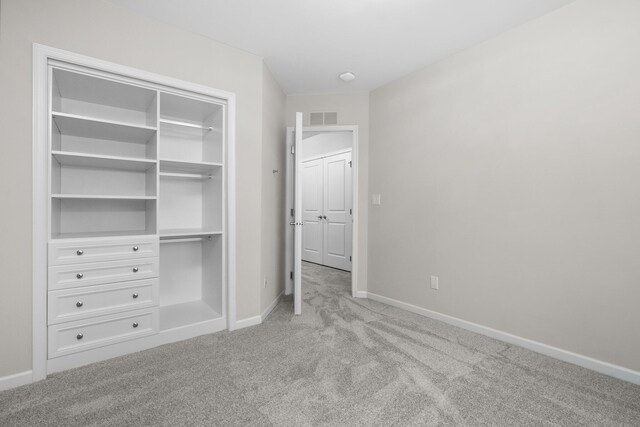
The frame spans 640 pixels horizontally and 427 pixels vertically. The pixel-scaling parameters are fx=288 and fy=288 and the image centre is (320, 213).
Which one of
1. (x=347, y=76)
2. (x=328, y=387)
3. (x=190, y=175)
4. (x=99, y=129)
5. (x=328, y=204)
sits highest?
(x=347, y=76)

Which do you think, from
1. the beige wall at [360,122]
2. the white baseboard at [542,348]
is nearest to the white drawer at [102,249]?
the beige wall at [360,122]

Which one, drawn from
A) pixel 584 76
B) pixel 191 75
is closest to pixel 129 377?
pixel 191 75

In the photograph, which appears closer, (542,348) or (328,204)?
(542,348)

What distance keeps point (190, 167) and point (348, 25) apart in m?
1.81

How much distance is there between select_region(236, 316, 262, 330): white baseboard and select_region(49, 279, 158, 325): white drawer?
73 cm

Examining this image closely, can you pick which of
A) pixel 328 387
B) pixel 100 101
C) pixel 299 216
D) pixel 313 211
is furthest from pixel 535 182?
pixel 313 211

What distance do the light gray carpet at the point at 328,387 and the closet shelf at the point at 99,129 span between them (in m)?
1.68

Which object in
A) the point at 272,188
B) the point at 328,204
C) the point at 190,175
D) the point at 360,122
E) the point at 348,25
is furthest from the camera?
the point at 328,204

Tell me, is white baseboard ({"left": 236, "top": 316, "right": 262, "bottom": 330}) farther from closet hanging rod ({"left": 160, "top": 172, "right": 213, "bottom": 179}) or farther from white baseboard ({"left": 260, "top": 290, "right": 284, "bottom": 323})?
closet hanging rod ({"left": 160, "top": 172, "right": 213, "bottom": 179})

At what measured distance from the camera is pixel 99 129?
218 cm

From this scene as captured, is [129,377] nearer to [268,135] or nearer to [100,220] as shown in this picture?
[100,220]

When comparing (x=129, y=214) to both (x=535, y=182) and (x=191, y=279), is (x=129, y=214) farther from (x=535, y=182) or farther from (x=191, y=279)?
(x=535, y=182)

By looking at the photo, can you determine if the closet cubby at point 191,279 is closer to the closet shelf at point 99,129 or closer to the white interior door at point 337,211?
the closet shelf at point 99,129

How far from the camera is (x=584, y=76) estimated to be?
6.54 feet
